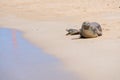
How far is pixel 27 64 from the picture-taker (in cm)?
964

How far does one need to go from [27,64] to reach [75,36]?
4.23 m

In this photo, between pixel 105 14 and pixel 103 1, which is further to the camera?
pixel 103 1

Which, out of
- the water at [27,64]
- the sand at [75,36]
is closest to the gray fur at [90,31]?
the sand at [75,36]

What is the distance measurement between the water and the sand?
0.28 metres

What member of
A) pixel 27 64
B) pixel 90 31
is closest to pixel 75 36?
pixel 90 31

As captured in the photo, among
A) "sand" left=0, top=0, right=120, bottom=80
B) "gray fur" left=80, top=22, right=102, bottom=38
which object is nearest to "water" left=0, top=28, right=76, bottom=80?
"sand" left=0, top=0, right=120, bottom=80

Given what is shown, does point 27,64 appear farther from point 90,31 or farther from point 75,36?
point 75,36

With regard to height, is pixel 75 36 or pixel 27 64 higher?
pixel 27 64

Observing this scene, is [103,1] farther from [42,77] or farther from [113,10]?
[42,77]

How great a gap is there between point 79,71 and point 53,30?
7.05 m

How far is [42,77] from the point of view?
8328 mm

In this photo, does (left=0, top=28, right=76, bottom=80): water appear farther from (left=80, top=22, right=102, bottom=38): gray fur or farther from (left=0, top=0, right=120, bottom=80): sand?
(left=80, top=22, right=102, bottom=38): gray fur

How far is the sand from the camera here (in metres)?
8.88

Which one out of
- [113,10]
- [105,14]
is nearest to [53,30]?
[105,14]
